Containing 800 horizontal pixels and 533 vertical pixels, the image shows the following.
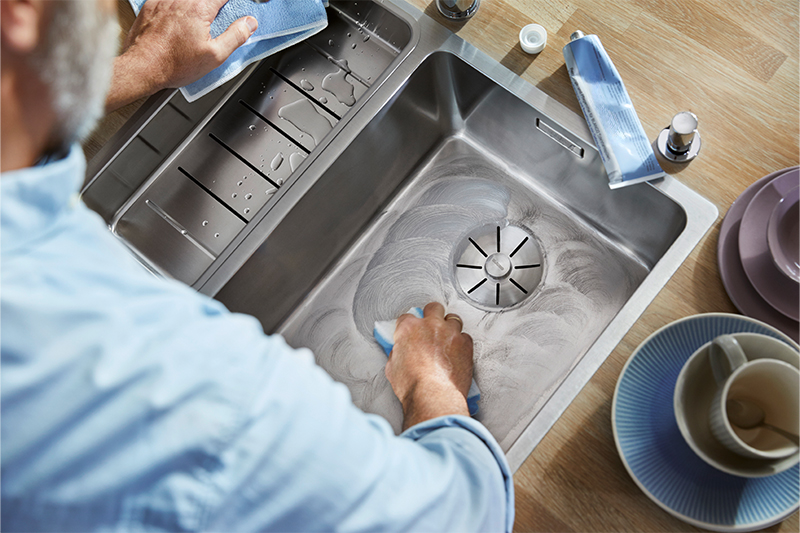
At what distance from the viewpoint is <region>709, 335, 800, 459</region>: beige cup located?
1.64 ft

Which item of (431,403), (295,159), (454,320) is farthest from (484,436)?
(295,159)

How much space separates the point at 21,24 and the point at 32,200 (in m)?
0.12

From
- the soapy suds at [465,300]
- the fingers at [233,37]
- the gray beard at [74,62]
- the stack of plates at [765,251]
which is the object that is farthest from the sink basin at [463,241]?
the gray beard at [74,62]

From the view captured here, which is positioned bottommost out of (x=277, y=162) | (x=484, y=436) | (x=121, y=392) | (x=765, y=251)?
(x=121, y=392)

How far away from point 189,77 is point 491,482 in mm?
718

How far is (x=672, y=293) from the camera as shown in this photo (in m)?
0.71

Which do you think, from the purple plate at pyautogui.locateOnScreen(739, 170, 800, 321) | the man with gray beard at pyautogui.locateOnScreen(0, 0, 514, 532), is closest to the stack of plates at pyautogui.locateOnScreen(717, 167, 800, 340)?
the purple plate at pyautogui.locateOnScreen(739, 170, 800, 321)

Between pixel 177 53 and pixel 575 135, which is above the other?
pixel 575 135

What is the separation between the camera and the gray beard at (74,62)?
0.42 meters

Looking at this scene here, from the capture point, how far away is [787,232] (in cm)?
67

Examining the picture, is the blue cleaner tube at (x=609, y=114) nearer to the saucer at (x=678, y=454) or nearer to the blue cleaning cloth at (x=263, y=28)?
the saucer at (x=678, y=454)

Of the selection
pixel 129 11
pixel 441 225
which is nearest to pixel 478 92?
pixel 441 225

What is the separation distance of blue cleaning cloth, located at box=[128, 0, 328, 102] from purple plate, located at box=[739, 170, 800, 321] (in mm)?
686

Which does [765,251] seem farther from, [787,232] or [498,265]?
[498,265]
